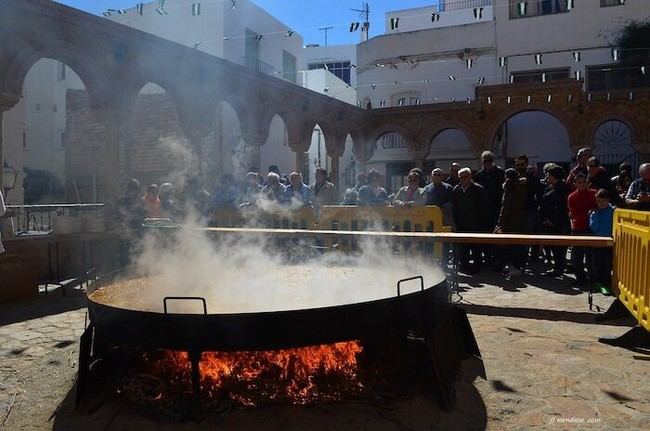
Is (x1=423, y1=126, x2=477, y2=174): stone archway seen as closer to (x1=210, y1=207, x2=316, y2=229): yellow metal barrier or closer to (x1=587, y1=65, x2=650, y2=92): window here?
(x1=587, y1=65, x2=650, y2=92): window

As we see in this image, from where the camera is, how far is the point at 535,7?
21.6m

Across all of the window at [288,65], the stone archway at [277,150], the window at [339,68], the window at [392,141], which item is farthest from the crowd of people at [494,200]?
the window at [339,68]

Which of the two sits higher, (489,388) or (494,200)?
(494,200)

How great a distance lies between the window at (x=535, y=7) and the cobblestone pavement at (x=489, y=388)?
19509mm

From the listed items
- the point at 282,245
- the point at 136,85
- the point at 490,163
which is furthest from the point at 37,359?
the point at 136,85

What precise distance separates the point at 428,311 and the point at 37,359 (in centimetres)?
315

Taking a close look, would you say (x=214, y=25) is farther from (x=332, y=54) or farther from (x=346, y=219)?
(x=346, y=219)

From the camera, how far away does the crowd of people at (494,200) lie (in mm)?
6848

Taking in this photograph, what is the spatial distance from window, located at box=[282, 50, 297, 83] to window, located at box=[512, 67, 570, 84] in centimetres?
1113

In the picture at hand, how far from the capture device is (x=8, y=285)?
Answer: 641 centimetres

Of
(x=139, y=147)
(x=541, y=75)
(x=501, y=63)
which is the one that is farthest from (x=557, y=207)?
(x=139, y=147)

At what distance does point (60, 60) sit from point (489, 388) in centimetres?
977

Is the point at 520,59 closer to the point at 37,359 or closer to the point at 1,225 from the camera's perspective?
the point at 1,225

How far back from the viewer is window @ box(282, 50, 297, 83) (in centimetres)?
2705
